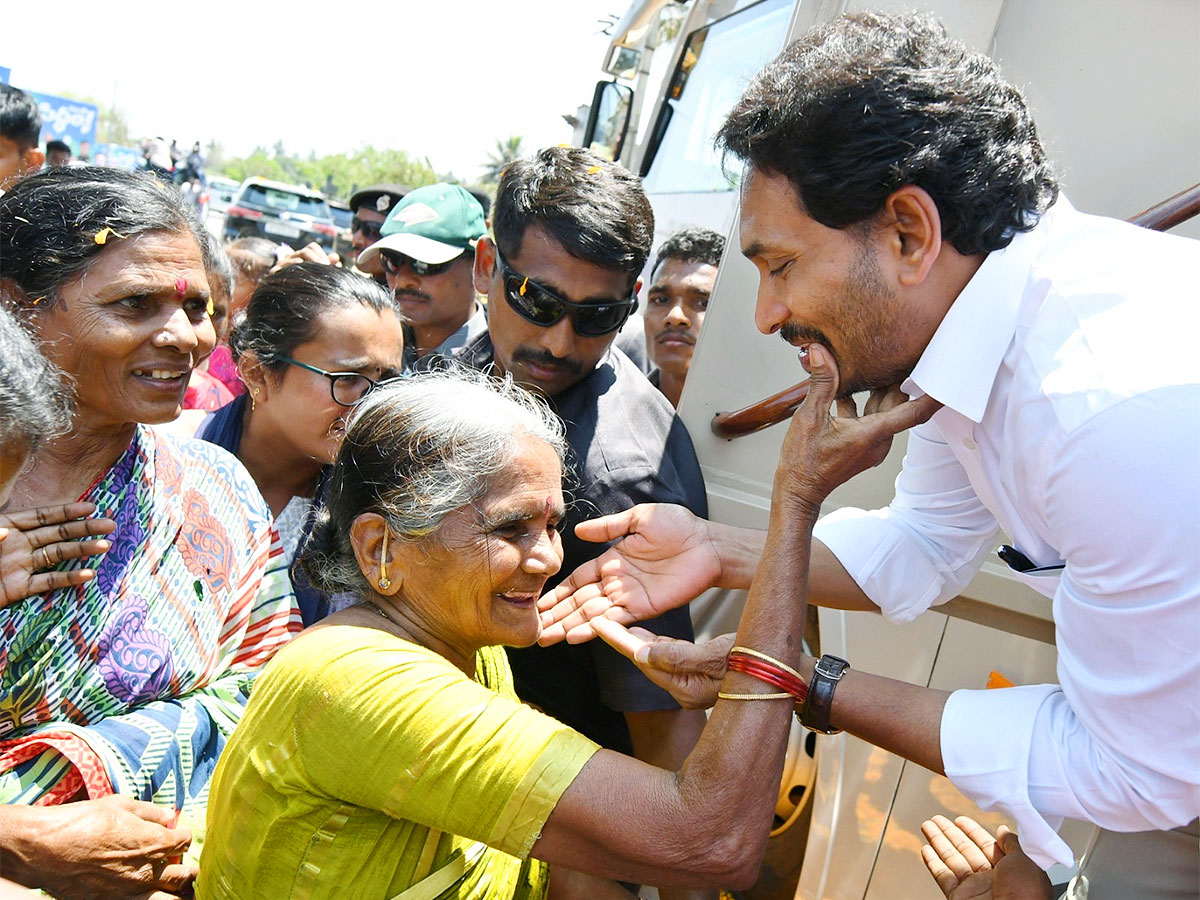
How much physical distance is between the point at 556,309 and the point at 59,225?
46.5 inches

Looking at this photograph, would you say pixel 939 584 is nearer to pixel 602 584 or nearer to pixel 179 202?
pixel 602 584

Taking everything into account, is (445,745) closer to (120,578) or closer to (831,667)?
(831,667)

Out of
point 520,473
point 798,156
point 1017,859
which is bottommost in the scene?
point 1017,859

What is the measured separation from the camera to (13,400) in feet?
5.78

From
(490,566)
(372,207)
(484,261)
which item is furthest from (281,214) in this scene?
(490,566)

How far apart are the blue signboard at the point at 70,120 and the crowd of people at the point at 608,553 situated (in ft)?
47.7

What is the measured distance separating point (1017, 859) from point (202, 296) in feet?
7.13

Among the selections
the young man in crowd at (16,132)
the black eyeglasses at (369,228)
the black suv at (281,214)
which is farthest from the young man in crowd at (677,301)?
the black suv at (281,214)

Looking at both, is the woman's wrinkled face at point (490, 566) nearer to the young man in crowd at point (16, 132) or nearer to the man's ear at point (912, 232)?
the man's ear at point (912, 232)

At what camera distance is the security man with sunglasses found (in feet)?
7.90

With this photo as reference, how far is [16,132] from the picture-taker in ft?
17.1

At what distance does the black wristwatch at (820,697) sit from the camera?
70.6 inches

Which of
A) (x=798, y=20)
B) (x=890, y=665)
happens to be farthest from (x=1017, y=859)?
(x=798, y=20)

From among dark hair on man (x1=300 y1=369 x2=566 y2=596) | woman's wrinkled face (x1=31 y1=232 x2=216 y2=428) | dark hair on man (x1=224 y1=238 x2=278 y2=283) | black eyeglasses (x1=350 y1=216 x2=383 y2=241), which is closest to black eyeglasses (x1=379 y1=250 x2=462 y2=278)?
dark hair on man (x1=224 y1=238 x2=278 y2=283)
